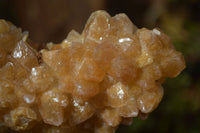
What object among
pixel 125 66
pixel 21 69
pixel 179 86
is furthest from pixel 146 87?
pixel 179 86

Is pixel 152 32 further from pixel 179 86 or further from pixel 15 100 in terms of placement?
pixel 179 86

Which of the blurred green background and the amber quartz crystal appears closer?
the amber quartz crystal

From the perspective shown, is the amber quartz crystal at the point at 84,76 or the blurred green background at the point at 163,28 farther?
the blurred green background at the point at 163,28

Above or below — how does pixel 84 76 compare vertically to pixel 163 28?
above

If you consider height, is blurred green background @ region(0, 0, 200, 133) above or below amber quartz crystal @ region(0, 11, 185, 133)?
below

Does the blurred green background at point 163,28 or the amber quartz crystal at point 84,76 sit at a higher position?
the amber quartz crystal at point 84,76
